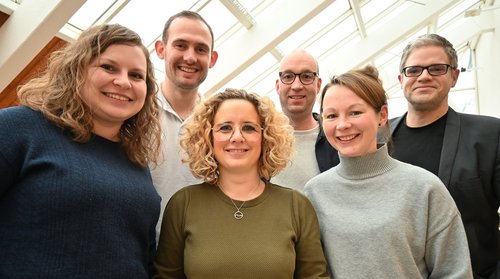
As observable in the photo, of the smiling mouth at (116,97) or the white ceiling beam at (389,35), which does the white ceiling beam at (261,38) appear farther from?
the smiling mouth at (116,97)

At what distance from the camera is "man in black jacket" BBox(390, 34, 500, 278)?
1.74m

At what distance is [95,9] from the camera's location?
440 centimetres

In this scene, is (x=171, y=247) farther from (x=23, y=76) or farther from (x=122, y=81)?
(x=23, y=76)

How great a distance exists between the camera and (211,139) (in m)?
1.69

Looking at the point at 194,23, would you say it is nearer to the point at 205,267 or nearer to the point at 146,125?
the point at 146,125

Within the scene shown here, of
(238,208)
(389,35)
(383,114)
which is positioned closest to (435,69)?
(383,114)

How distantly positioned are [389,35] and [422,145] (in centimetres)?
631

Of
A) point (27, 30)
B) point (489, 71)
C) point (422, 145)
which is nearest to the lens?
point (422, 145)

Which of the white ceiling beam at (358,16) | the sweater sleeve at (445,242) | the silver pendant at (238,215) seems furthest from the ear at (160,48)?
the white ceiling beam at (358,16)

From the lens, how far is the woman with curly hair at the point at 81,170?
113 centimetres

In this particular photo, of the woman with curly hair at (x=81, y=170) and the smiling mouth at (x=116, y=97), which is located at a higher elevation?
the smiling mouth at (x=116, y=97)

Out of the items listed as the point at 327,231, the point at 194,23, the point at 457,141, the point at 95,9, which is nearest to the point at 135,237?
the point at 327,231

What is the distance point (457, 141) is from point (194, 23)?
1.52 m

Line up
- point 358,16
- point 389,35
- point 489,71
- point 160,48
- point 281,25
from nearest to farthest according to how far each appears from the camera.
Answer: point 160,48 → point 281,25 → point 358,16 → point 389,35 → point 489,71
